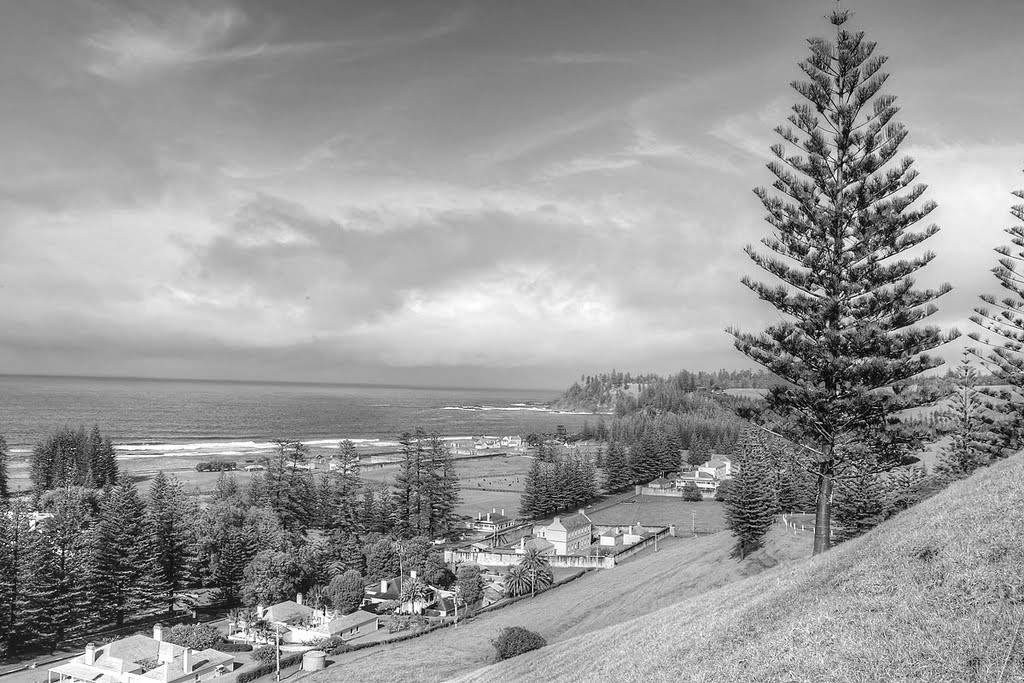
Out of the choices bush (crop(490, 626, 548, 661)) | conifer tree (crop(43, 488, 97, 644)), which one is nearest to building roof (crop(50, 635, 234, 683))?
conifer tree (crop(43, 488, 97, 644))

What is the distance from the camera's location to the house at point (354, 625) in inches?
1190

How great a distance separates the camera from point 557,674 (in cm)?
1216

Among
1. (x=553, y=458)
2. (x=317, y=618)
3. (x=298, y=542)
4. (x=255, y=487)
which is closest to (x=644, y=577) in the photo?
(x=317, y=618)

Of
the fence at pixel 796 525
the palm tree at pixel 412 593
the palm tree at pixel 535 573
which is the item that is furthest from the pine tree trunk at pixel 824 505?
the palm tree at pixel 412 593

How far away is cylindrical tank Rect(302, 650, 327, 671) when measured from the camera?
981 inches

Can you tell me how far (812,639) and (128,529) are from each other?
120 feet

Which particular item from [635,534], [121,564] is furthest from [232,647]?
[635,534]

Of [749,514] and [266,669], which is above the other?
[749,514]

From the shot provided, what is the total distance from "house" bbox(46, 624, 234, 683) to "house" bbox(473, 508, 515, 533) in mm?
29425

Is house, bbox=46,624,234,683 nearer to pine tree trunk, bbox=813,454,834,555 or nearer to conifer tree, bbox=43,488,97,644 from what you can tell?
conifer tree, bbox=43,488,97,644

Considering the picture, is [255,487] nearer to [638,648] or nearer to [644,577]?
[644,577]

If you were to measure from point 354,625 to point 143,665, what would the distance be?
8.97 meters

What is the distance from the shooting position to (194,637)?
92.1 feet

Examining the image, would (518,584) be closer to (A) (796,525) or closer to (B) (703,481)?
(A) (796,525)
